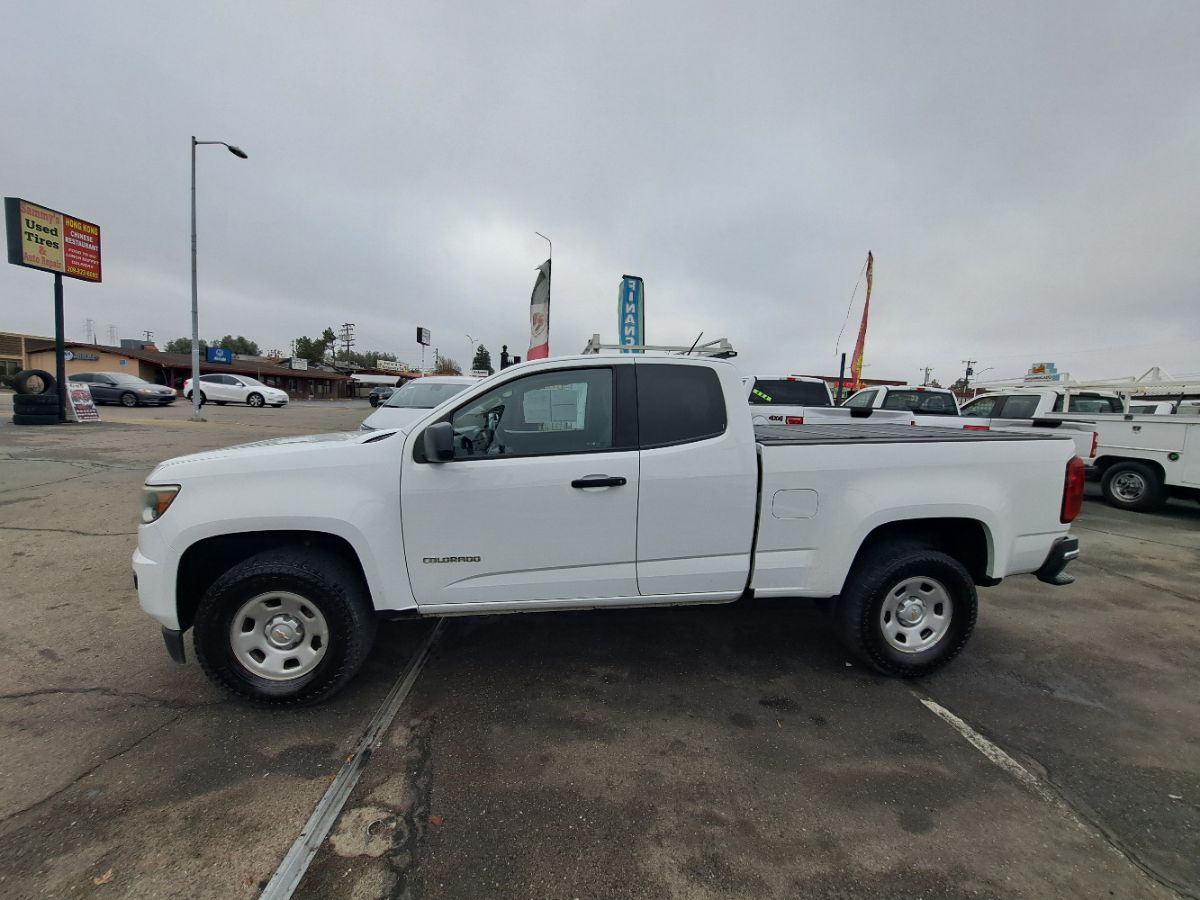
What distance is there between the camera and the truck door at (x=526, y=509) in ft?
9.03

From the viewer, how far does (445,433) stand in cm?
260

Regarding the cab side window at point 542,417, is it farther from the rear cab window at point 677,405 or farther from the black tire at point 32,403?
the black tire at point 32,403

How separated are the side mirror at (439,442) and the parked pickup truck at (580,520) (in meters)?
0.01

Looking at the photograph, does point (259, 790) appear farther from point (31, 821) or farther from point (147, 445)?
point (147, 445)

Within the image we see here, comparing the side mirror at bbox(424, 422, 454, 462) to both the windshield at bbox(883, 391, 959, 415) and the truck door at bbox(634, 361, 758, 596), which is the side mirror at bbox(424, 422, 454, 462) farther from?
the windshield at bbox(883, 391, 959, 415)

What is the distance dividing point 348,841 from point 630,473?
1954mm

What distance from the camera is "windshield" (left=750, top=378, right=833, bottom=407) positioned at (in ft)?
31.9

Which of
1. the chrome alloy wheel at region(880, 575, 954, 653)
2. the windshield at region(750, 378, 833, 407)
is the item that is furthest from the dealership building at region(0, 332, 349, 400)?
the chrome alloy wheel at region(880, 575, 954, 653)

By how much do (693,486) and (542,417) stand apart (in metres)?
0.97

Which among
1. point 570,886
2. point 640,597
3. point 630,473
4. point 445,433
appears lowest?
point 570,886

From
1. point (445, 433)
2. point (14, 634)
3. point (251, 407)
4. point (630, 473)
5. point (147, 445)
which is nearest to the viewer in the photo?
point (445, 433)

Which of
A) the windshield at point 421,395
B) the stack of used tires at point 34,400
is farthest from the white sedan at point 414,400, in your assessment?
the stack of used tires at point 34,400

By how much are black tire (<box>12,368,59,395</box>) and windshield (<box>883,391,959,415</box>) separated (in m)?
21.9

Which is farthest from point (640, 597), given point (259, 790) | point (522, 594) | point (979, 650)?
point (979, 650)
